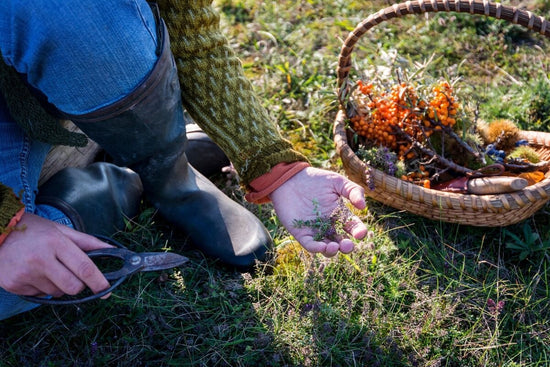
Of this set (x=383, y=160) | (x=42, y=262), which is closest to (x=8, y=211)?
(x=42, y=262)

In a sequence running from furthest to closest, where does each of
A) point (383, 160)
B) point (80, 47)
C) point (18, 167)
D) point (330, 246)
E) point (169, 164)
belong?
point (383, 160)
point (169, 164)
point (18, 167)
point (330, 246)
point (80, 47)

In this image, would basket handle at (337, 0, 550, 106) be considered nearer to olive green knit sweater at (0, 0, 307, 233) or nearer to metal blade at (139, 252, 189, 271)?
olive green knit sweater at (0, 0, 307, 233)

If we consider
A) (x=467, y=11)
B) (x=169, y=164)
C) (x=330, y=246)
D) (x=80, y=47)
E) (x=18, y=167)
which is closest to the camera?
(x=80, y=47)

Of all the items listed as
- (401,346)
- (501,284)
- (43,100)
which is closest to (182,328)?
(401,346)

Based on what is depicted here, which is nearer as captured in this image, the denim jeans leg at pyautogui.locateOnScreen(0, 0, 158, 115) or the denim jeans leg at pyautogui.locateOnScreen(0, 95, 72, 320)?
the denim jeans leg at pyautogui.locateOnScreen(0, 0, 158, 115)

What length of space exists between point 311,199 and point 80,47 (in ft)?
2.75

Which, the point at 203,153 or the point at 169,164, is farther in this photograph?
the point at 203,153

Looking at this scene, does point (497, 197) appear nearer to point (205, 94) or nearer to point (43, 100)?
point (205, 94)

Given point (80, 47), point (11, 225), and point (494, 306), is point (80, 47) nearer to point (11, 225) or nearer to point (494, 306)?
point (11, 225)

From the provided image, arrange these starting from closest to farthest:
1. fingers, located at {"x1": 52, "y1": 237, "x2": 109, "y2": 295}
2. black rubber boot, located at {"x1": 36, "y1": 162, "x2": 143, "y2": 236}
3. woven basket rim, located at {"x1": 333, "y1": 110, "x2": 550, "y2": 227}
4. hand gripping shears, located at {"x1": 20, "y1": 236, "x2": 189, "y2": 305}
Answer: fingers, located at {"x1": 52, "y1": 237, "x2": 109, "y2": 295} < hand gripping shears, located at {"x1": 20, "y1": 236, "x2": 189, "y2": 305} < black rubber boot, located at {"x1": 36, "y1": 162, "x2": 143, "y2": 236} < woven basket rim, located at {"x1": 333, "y1": 110, "x2": 550, "y2": 227}

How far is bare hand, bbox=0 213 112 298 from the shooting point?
1.24 m

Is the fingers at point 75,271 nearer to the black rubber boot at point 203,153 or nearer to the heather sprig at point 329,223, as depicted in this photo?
the heather sprig at point 329,223

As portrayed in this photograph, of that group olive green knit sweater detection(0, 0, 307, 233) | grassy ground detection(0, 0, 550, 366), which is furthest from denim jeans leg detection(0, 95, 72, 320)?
olive green knit sweater detection(0, 0, 307, 233)

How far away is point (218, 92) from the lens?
1.60 m
